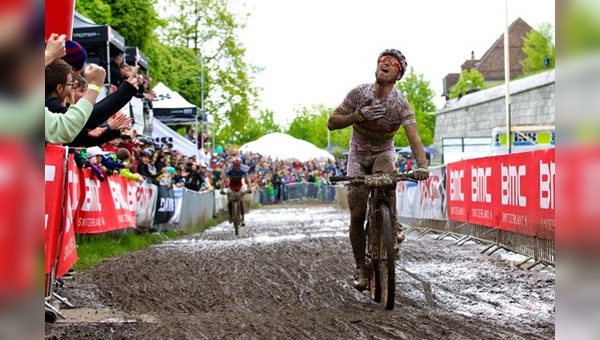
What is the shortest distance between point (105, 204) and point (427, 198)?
340 inches

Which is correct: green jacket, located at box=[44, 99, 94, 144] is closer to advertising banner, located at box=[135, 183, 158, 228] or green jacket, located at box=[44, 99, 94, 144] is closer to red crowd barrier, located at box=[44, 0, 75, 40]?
red crowd barrier, located at box=[44, 0, 75, 40]

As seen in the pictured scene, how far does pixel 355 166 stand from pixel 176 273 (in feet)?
12.4

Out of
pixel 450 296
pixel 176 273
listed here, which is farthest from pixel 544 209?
pixel 176 273

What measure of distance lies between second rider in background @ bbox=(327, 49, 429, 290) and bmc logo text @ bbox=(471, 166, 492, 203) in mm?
6244

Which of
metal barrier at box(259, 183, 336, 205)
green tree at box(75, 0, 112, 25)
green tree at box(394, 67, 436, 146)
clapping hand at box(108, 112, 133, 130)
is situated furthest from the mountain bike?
green tree at box(394, 67, 436, 146)

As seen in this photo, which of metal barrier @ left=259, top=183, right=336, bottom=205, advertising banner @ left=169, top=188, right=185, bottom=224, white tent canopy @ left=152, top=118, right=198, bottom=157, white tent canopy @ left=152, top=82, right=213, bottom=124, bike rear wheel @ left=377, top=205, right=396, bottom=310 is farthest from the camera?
metal barrier @ left=259, top=183, right=336, bottom=205

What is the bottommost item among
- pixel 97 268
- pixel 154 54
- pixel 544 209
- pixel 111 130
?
pixel 97 268

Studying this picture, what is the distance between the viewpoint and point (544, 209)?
10.9 meters

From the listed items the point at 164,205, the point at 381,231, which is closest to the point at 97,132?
the point at 381,231

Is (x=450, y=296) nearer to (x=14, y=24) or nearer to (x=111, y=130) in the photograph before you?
(x=111, y=130)

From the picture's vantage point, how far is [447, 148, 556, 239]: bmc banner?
10.8m

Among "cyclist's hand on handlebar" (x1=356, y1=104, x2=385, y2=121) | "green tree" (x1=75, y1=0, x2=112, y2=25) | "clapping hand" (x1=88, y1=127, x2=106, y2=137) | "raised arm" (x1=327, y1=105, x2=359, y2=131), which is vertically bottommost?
"clapping hand" (x1=88, y1=127, x2=106, y2=137)

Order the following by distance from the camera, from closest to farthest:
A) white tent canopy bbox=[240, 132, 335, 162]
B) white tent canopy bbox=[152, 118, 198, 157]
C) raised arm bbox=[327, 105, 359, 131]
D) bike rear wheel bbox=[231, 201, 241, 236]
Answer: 1. raised arm bbox=[327, 105, 359, 131]
2. bike rear wheel bbox=[231, 201, 241, 236]
3. white tent canopy bbox=[152, 118, 198, 157]
4. white tent canopy bbox=[240, 132, 335, 162]

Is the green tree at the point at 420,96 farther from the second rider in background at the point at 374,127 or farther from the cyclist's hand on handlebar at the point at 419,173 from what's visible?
the cyclist's hand on handlebar at the point at 419,173
